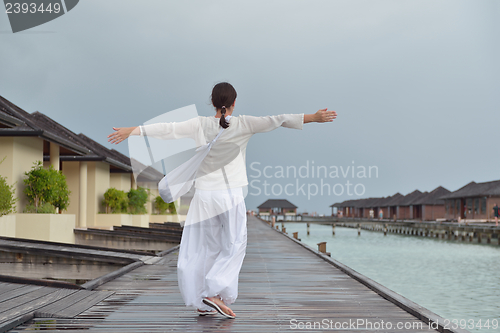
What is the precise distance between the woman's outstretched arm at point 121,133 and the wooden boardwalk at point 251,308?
4.60ft

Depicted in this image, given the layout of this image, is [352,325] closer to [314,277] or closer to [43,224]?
[314,277]

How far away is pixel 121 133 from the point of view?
11.6 feet

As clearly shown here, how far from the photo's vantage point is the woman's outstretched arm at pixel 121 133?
3496 mm

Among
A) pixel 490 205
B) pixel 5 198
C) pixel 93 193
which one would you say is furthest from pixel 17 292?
pixel 490 205

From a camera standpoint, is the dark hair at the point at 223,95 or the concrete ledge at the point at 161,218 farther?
the concrete ledge at the point at 161,218

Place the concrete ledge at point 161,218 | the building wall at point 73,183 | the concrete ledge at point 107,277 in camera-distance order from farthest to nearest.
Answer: the concrete ledge at point 161,218 → the building wall at point 73,183 → the concrete ledge at point 107,277

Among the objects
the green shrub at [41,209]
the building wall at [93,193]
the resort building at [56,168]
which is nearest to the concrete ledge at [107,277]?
the resort building at [56,168]

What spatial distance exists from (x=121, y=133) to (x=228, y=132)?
82 cm

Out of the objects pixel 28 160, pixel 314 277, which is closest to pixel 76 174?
pixel 28 160

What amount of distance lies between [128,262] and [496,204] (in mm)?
41054

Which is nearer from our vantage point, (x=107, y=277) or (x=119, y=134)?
(x=119, y=134)

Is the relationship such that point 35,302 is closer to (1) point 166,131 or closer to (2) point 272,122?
(1) point 166,131

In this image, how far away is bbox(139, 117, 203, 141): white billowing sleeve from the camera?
11.9 ft

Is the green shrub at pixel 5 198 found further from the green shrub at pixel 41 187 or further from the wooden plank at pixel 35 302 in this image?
the wooden plank at pixel 35 302
